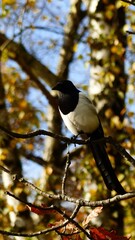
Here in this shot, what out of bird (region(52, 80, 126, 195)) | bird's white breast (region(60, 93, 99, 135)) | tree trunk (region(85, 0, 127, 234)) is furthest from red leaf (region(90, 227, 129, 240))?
tree trunk (region(85, 0, 127, 234))

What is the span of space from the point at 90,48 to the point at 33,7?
122cm

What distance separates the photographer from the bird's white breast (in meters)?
3.34

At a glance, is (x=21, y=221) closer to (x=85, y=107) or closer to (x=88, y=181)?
(x=88, y=181)

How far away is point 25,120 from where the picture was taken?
657 centimetres

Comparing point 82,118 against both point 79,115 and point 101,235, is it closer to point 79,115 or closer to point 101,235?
point 79,115

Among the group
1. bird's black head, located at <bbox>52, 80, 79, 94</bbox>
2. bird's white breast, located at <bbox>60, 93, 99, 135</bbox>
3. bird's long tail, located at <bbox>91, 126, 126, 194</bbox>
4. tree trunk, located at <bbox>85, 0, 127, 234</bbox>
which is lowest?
bird's long tail, located at <bbox>91, 126, 126, 194</bbox>

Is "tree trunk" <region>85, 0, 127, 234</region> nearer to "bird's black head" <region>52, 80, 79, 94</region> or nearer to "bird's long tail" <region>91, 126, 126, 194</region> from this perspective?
"bird's black head" <region>52, 80, 79, 94</region>

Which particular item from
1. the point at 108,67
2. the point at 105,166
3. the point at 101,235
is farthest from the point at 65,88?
the point at 108,67

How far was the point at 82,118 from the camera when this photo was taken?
3.37m

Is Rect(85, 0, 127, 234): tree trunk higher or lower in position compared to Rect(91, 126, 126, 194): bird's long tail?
higher

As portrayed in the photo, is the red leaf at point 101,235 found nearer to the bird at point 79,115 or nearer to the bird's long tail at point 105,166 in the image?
the bird's long tail at point 105,166

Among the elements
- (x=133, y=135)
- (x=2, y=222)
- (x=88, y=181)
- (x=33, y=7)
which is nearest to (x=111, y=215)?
(x=88, y=181)

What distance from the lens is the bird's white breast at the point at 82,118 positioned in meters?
3.34

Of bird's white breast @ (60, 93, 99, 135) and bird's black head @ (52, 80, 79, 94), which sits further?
bird's black head @ (52, 80, 79, 94)
